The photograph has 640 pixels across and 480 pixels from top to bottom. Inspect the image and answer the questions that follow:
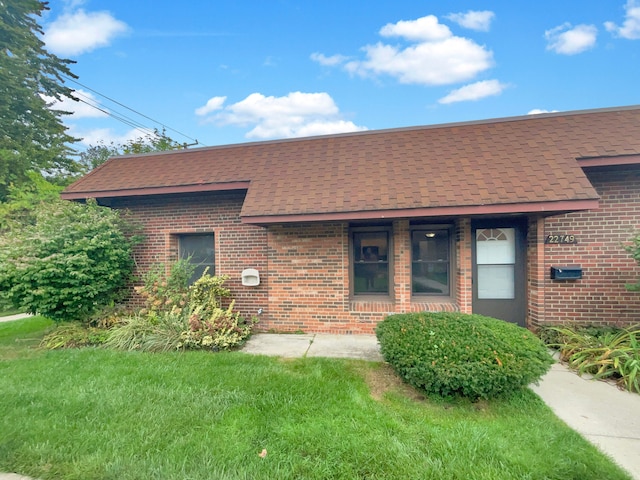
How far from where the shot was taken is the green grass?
226 centimetres

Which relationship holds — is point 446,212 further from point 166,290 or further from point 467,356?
point 166,290

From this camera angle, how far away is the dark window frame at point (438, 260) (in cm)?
588

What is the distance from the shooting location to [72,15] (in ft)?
32.3

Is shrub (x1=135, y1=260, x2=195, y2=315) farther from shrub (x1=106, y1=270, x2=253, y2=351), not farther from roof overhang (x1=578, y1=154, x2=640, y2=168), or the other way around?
roof overhang (x1=578, y1=154, x2=640, y2=168)

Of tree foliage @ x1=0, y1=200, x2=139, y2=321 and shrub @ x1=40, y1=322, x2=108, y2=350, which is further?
shrub @ x1=40, y1=322, x2=108, y2=350

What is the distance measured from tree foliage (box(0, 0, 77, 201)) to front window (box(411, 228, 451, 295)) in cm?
1571

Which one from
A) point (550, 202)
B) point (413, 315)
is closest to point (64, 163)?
point (413, 315)

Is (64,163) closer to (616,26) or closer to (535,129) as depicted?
(535,129)

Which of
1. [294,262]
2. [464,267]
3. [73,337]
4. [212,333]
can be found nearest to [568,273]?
[464,267]

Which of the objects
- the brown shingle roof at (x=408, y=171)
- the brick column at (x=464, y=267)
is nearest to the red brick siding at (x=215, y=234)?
the brown shingle roof at (x=408, y=171)

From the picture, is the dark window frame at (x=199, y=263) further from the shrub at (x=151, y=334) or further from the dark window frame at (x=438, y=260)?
the dark window frame at (x=438, y=260)

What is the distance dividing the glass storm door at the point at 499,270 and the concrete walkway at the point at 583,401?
1.51 metres

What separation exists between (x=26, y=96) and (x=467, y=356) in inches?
755

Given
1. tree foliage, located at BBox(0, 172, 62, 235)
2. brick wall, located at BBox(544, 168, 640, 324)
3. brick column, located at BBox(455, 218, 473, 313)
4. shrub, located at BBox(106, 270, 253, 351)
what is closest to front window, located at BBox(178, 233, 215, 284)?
shrub, located at BBox(106, 270, 253, 351)
